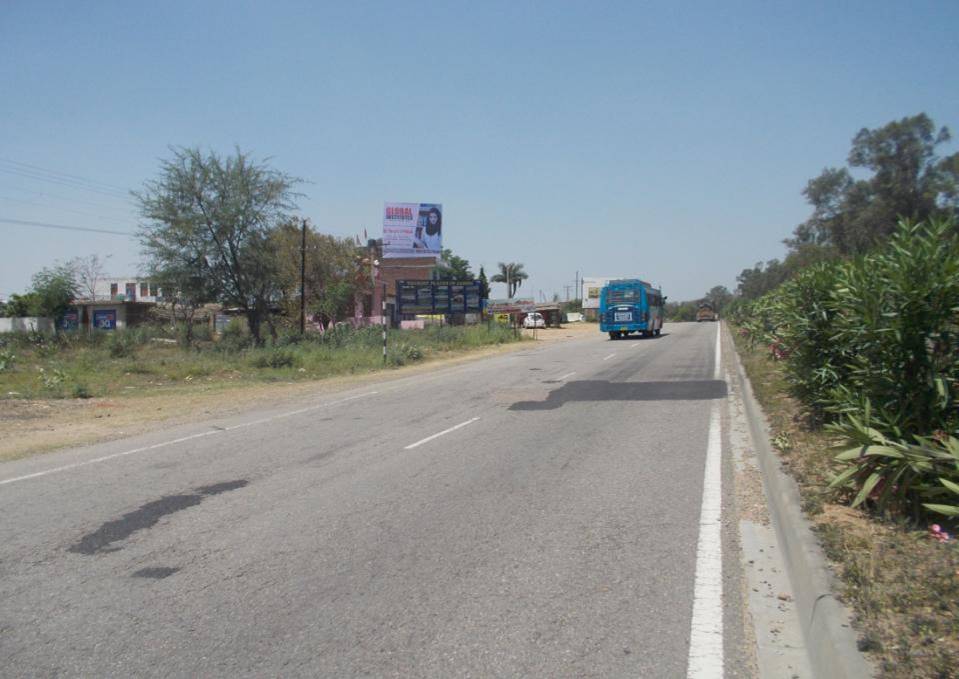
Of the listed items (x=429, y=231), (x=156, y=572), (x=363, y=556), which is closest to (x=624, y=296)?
(x=429, y=231)

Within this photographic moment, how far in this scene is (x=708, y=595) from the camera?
17.0ft

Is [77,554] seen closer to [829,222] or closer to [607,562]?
[607,562]

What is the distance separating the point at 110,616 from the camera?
5012mm

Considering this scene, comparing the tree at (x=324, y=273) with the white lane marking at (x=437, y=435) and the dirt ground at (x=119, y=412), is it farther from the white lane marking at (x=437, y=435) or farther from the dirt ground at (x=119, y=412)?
the white lane marking at (x=437, y=435)

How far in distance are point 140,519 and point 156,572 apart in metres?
1.71

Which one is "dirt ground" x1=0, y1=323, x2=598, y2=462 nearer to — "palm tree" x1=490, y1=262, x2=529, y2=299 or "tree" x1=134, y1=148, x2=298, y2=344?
"tree" x1=134, y1=148, x2=298, y2=344

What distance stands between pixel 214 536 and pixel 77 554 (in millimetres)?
1061

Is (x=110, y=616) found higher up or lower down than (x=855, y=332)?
lower down

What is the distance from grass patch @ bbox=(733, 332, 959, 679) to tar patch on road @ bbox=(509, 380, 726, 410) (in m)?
8.59

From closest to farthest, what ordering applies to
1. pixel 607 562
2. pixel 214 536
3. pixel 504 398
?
pixel 607 562, pixel 214 536, pixel 504 398

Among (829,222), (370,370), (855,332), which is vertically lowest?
(370,370)

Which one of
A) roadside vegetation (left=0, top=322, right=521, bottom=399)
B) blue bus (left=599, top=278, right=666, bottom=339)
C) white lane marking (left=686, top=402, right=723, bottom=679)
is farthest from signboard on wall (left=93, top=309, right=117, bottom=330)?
white lane marking (left=686, top=402, right=723, bottom=679)

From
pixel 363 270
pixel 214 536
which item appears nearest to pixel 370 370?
pixel 214 536

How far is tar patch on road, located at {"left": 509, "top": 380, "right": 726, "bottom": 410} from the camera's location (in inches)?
636
